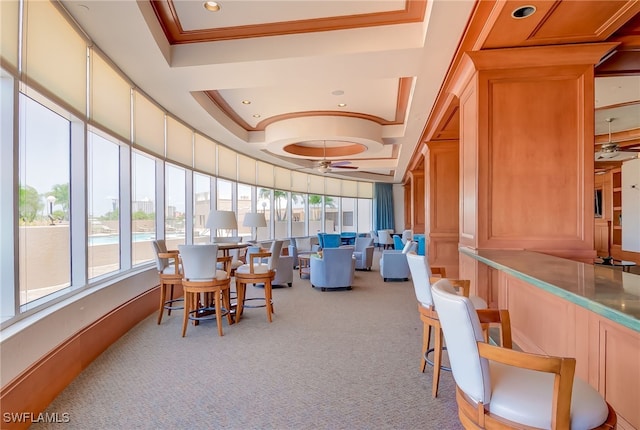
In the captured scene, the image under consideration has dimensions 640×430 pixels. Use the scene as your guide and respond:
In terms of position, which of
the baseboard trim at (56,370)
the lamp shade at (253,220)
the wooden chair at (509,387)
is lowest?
the baseboard trim at (56,370)

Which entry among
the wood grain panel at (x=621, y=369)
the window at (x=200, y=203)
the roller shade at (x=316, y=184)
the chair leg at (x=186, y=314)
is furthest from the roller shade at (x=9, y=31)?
the roller shade at (x=316, y=184)

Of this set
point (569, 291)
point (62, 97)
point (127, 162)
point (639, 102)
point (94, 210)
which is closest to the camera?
point (569, 291)

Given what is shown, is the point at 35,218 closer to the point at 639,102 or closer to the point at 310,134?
the point at 310,134

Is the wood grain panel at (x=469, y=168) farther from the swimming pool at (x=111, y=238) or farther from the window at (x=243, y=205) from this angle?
the window at (x=243, y=205)

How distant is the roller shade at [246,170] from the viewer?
835cm

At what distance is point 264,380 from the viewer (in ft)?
9.09

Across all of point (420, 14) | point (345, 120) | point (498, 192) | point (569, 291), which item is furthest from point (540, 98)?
point (345, 120)

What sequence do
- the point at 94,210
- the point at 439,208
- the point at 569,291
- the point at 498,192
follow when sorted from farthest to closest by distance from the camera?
the point at 439,208, the point at 94,210, the point at 498,192, the point at 569,291

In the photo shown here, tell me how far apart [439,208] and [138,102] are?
5.02m

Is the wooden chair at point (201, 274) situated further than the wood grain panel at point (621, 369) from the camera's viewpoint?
Yes

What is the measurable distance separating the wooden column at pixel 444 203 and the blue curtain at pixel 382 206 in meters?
8.64

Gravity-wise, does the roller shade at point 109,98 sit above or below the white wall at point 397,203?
above

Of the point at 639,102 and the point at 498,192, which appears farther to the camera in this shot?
the point at 639,102

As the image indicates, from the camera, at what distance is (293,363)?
3096 millimetres
